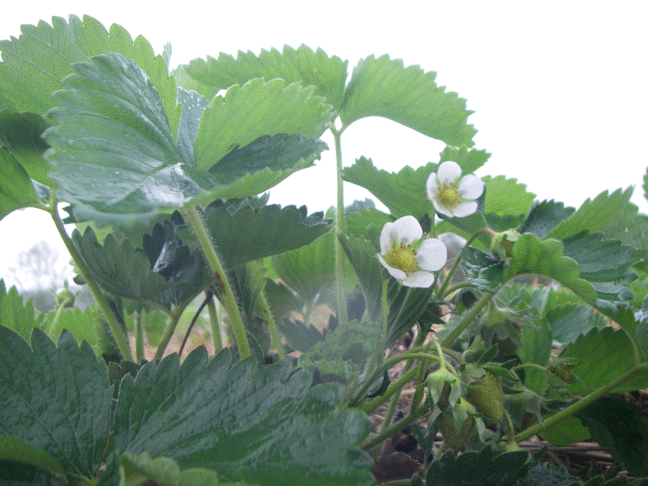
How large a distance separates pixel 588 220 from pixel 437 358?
29 cm

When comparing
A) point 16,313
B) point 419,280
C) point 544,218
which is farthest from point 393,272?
point 16,313

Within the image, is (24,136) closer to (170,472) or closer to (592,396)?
(170,472)

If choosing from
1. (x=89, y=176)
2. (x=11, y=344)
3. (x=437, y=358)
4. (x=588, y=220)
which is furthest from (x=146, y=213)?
(x=588, y=220)

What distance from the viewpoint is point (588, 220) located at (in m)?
0.59

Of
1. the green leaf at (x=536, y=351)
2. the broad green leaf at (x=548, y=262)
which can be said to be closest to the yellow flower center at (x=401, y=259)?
the broad green leaf at (x=548, y=262)

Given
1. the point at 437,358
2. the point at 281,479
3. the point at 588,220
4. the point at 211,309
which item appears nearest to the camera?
the point at 281,479

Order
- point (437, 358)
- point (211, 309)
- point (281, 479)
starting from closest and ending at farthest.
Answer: point (281, 479) → point (437, 358) → point (211, 309)

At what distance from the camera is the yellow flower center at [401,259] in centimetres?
53

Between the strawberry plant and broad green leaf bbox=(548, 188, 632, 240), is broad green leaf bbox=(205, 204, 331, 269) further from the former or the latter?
broad green leaf bbox=(548, 188, 632, 240)

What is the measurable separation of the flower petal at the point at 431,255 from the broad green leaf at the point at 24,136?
426mm

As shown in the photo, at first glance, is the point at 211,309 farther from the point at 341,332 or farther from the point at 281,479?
the point at 281,479

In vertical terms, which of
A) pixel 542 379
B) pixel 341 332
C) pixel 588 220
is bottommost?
pixel 542 379

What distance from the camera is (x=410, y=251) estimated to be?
0.55 metres

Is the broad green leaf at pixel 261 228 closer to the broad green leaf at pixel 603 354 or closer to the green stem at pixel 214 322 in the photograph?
the green stem at pixel 214 322
